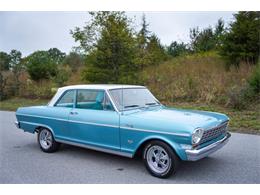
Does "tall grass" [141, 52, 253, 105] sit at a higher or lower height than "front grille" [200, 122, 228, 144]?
higher

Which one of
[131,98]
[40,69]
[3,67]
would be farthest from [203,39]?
[131,98]

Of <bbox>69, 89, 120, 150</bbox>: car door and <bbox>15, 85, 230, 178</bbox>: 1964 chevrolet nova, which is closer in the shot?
<bbox>15, 85, 230, 178</bbox>: 1964 chevrolet nova

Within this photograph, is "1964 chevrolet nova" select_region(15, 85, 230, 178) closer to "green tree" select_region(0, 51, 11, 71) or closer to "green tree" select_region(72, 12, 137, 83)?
"green tree" select_region(72, 12, 137, 83)

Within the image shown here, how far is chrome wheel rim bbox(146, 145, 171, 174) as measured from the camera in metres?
4.15

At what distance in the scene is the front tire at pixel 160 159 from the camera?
13.2 ft

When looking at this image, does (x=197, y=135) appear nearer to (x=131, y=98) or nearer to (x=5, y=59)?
(x=131, y=98)

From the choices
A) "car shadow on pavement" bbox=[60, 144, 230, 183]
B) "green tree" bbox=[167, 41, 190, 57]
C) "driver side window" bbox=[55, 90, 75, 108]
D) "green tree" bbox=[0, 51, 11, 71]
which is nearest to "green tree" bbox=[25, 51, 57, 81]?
"green tree" bbox=[0, 51, 11, 71]

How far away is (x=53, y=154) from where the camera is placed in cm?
564

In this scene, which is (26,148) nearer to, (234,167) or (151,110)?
(151,110)

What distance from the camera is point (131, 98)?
5086mm

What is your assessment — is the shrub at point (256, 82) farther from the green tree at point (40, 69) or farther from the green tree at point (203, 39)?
the green tree at point (40, 69)

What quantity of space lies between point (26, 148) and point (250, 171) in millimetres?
4884

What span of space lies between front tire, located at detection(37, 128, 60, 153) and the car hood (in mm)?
2086

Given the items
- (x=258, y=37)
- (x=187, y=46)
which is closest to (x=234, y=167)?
(x=258, y=37)
